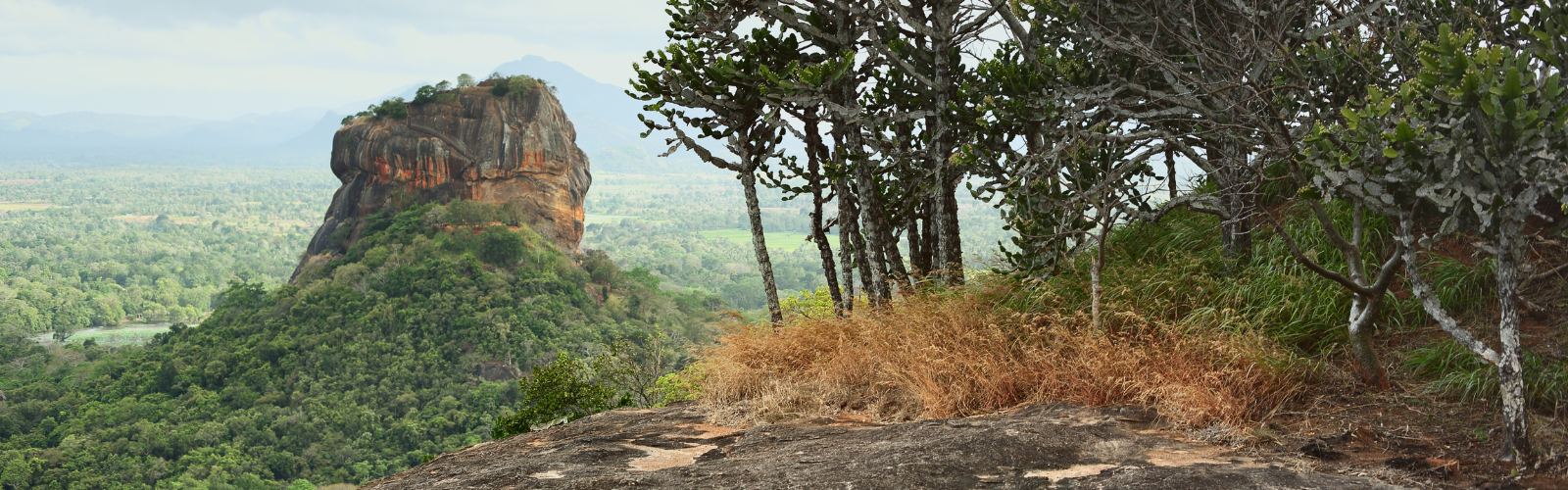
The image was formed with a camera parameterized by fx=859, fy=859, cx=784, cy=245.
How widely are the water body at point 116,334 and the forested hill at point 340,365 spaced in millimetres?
9346

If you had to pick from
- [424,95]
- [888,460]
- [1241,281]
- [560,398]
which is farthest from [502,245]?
A: [888,460]

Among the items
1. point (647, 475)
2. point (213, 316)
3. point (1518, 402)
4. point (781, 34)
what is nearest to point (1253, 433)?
point (1518, 402)

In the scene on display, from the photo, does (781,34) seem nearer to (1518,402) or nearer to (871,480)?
(871,480)

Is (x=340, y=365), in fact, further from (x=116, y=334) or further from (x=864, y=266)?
(x=864, y=266)

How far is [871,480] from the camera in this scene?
3.28 metres

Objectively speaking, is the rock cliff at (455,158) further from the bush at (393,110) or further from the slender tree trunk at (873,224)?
the slender tree trunk at (873,224)

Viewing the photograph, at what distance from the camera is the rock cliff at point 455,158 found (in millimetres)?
55781

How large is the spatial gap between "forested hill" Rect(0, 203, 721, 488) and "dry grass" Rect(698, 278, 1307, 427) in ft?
111

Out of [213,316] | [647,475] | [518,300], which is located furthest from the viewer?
[213,316]

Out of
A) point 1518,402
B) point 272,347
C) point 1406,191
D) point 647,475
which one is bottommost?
point 272,347

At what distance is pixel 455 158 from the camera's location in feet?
185

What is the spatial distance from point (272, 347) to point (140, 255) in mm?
77780

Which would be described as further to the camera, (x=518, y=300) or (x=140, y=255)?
(x=140, y=255)

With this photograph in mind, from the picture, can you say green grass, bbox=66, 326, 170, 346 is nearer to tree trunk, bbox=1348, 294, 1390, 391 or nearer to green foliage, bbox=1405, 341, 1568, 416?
tree trunk, bbox=1348, 294, 1390, 391
